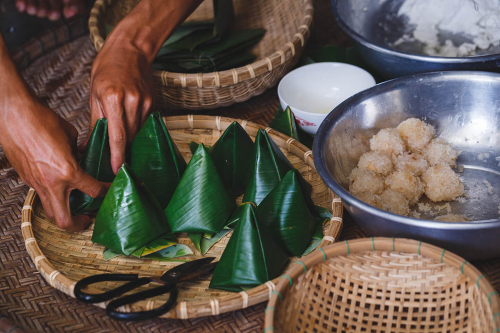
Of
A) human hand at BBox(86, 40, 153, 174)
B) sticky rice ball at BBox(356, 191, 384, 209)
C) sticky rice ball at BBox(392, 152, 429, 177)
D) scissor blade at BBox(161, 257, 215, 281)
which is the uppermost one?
human hand at BBox(86, 40, 153, 174)

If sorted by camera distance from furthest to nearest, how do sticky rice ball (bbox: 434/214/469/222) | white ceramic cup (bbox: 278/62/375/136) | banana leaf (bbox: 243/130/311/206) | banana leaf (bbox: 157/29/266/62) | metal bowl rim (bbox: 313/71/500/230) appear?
banana leaf (bbox: 157/29/266/62), white ceramic cup (bbox: 278/62/375/136), banana leaf (bbox: 243/130/311/206), sticky rice ball (bbox: 434/214/469/222), metal bowl rim (bbox: 313/71/500/230)

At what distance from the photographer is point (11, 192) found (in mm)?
1396

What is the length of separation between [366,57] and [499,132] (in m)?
0.46

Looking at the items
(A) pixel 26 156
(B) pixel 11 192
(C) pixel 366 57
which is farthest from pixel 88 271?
(C) pixel 366 57

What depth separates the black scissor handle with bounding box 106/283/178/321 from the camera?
2.92ft

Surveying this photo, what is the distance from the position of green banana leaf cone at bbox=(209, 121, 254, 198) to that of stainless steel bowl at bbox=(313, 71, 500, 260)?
24 cm

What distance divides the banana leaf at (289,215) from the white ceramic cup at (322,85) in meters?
0.57

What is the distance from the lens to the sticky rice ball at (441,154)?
1.28 metres

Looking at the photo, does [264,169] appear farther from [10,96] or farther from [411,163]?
[10,96]

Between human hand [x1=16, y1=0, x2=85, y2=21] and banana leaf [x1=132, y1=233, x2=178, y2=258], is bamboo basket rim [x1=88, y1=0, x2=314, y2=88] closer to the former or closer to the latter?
banana leaf [x1=132, y1=233, x2=178, y2=258]

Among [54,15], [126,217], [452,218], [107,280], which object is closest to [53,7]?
[54,15]

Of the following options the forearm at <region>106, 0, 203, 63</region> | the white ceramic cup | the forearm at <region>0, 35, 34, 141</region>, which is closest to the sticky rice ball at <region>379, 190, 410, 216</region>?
the white ceramic cup

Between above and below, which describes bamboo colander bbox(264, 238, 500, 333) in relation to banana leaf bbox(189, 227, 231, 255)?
above

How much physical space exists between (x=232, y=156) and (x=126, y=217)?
1.19ft
